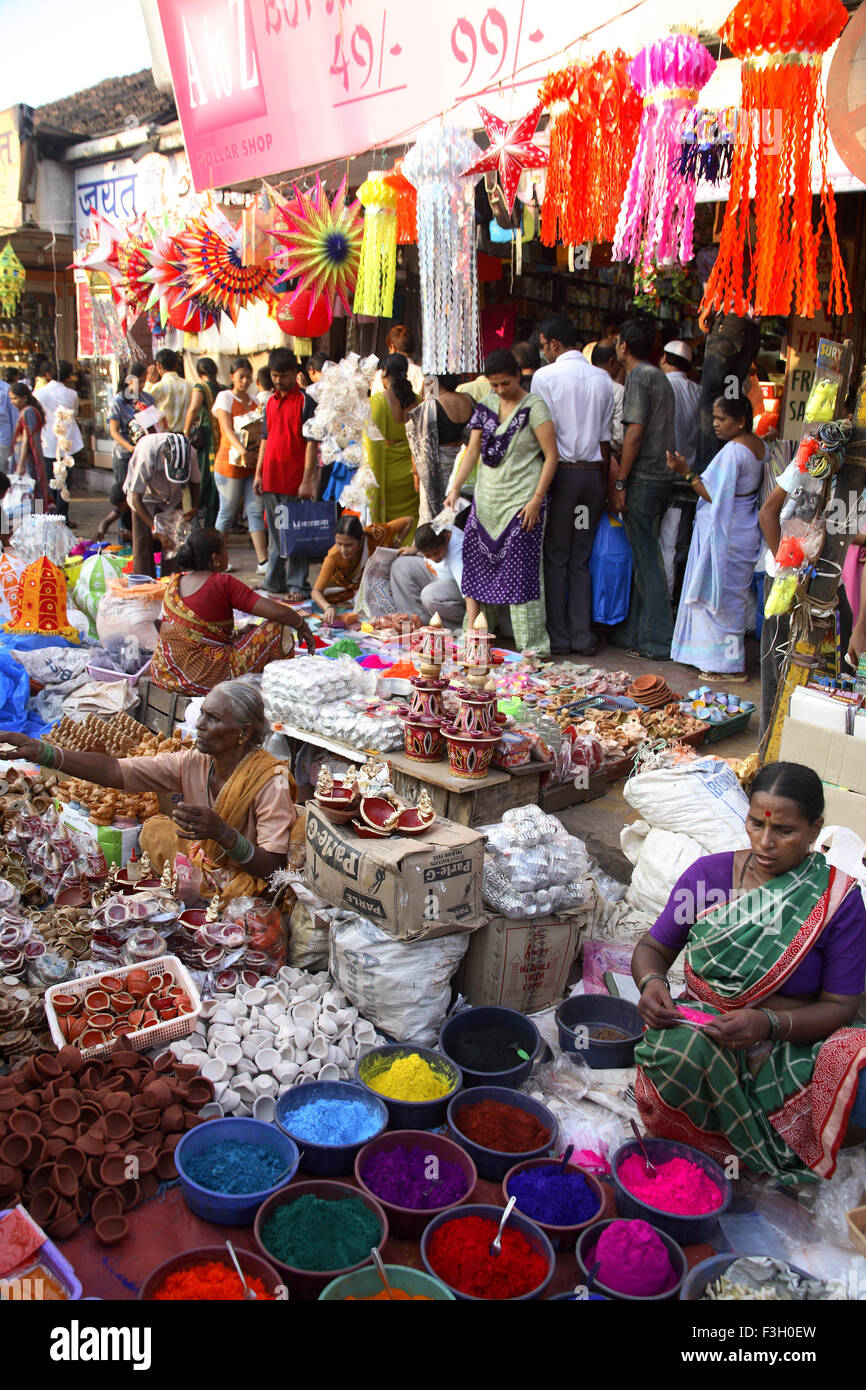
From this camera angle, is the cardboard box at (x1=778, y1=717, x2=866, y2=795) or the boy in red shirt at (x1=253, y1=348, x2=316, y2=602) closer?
the cardboard box at (x1=778, y1=717, x2=866, y2=795)

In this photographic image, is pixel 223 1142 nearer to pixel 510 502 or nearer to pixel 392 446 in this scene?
pixel 510 502

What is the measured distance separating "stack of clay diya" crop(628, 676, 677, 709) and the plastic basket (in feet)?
9.89

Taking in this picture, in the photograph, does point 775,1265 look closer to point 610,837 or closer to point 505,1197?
point 505,1197

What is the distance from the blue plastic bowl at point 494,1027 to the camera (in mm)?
2865

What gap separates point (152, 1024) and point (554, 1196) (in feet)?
3.75

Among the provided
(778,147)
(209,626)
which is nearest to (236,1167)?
(209,626)

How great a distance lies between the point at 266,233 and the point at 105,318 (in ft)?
21.1

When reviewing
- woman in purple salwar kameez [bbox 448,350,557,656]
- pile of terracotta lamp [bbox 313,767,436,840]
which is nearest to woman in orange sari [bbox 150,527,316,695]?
woman in purple salwar kameez [bbox 448,350,557,656]

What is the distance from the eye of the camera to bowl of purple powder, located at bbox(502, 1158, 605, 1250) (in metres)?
2.33

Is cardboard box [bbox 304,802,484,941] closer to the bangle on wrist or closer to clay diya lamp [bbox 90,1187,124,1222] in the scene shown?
the bangle on wrist

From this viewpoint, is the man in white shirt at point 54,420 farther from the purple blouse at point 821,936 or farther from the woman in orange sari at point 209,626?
the purple blouse at point 821,936

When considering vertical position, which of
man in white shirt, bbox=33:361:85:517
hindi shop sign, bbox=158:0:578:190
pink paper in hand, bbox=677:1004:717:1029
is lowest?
pink paper in hand, bbox=677:1004:717:1029

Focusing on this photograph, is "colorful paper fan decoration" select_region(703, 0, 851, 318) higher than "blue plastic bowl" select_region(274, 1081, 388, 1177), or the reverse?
"colorful paper fan decoration" select_region(703, 0, 851, 318)

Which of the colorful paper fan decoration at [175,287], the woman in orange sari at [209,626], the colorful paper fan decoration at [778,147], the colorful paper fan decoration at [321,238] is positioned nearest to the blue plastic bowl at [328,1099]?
A: the woman in orange sari at [209,626]
